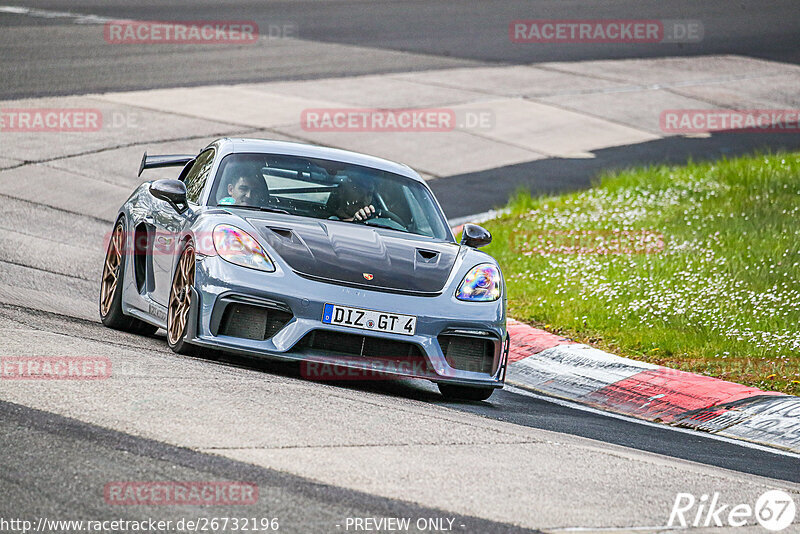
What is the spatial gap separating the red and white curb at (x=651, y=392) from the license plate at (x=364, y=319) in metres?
1.97

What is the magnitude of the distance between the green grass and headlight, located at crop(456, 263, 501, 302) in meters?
1.97

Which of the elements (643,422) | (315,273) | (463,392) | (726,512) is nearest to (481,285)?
(463,392)

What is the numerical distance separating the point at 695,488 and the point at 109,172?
1062 cm

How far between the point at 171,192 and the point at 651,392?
135 inches

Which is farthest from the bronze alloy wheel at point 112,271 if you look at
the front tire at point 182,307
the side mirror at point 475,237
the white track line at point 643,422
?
the white track line at point 643,422

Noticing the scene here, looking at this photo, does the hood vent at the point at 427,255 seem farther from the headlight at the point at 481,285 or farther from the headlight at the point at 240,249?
the headlight at the point at 240,249

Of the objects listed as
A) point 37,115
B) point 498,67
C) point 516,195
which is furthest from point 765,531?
point 498,67

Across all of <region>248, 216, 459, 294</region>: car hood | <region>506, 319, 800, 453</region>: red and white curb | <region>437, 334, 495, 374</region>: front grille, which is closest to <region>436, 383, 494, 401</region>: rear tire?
<region>437, 334, 495, 374</region>: front grille

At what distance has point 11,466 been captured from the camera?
4.52 metres

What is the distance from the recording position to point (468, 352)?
7184mm

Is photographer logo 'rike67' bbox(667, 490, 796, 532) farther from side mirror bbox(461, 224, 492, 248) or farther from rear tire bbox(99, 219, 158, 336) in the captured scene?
rear tire bbox(99, 219, 158, 336)

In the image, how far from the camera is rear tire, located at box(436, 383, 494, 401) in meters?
7.49

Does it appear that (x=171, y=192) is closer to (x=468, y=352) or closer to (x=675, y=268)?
(x=468, y=352)

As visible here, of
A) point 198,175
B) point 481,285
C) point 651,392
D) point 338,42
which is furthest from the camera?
point 338,42
